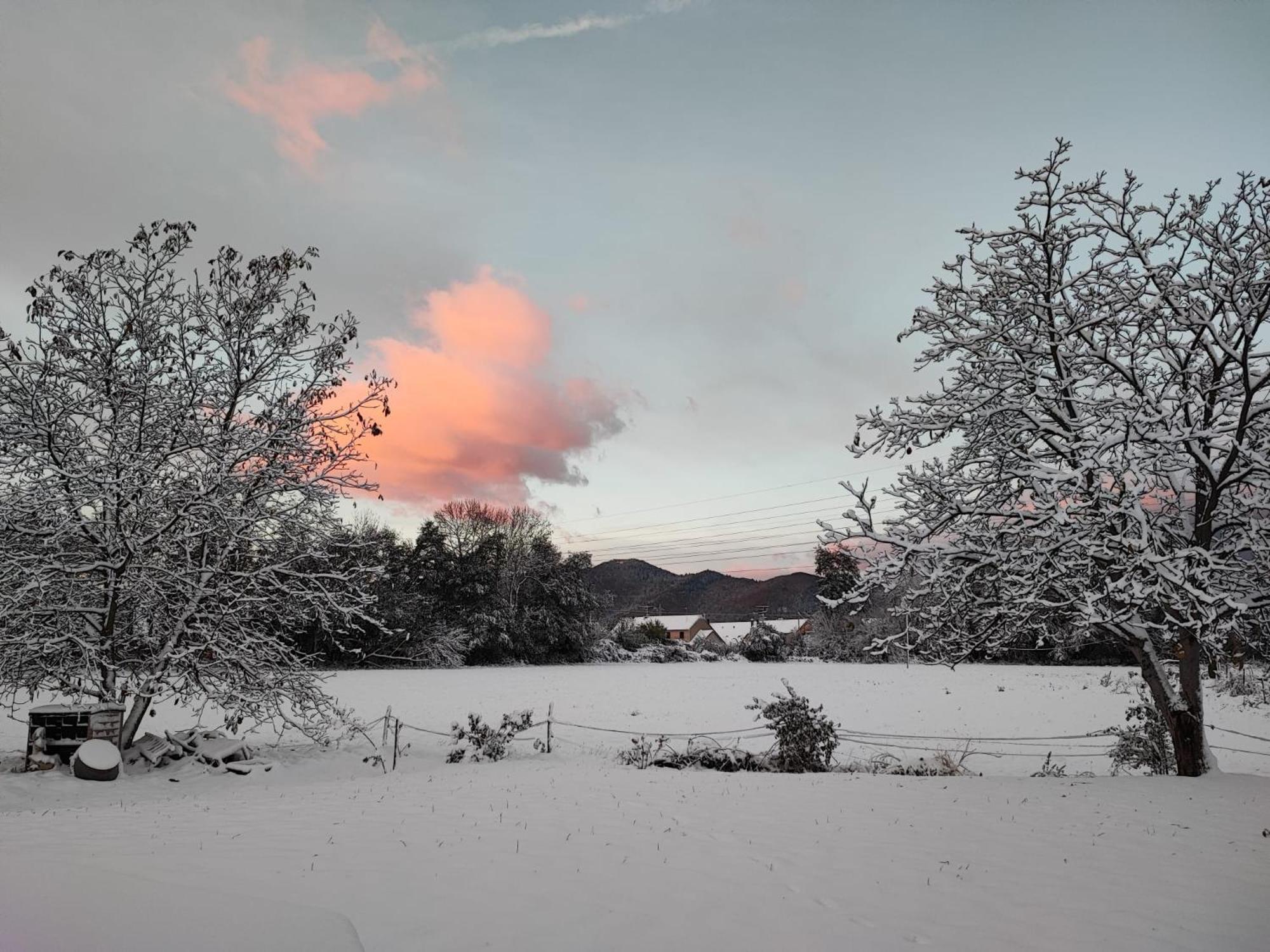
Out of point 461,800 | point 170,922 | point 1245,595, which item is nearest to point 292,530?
point 461,800

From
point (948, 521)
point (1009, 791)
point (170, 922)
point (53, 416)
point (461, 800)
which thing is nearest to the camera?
point (170, 922)

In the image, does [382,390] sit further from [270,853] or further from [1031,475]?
[1031,475]

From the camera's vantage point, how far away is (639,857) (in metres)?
6.45

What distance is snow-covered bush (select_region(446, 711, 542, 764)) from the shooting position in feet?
47.6

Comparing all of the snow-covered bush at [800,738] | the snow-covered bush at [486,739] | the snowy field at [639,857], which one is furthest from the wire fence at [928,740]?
the snowy field at [639,857]

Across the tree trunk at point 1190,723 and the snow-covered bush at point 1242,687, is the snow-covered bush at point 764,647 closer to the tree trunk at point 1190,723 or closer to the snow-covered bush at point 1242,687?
the snow-covered bush at point 1242,687

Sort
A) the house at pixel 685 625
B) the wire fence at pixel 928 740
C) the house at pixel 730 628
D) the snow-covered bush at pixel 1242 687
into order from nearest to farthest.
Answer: the wire fence at pixel 928 740 → the snow-covered bush at pixel 1242 687 → the house at pixel 730 628 → the house at pixel 685 625

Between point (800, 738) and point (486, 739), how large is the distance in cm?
621

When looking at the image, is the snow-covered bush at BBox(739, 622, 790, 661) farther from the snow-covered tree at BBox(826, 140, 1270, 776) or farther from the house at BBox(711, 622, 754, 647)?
the snow-covered tree at BBox(826, 140, 1270, 776)

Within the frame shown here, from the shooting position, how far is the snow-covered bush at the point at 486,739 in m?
14.5

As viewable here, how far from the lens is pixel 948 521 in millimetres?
11039

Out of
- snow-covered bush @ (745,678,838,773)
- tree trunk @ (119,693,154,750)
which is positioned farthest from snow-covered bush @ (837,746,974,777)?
tree trunk @ (119,693,154,750)

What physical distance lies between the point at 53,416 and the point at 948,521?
14.7 m

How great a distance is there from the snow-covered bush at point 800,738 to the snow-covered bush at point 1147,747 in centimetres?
486
